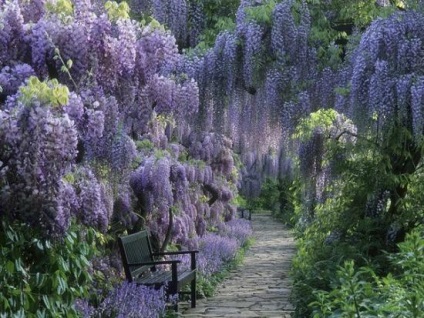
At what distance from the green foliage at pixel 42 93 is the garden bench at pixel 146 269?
353cm

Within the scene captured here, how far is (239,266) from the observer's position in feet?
42.1

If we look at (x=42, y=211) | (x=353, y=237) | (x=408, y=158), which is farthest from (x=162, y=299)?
(x=42, y=211)

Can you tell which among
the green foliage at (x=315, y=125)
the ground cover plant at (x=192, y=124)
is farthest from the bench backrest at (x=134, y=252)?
the green foliage at (x=315, y=125)

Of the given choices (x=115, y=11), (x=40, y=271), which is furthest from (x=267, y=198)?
(x=40, y=271)

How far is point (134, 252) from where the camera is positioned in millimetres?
8227

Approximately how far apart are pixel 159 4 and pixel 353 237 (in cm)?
275

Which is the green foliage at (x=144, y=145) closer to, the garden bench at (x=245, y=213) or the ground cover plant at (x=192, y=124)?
the ground cover plant at (x=192, y=124)

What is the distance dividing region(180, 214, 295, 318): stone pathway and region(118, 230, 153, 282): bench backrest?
67 centimetres

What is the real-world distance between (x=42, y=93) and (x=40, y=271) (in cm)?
145

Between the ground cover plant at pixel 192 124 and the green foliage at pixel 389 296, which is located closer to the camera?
the green foliage at pixel 389 296

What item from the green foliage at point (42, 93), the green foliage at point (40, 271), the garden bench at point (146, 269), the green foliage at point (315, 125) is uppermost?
the green foliage at point (42, 93)

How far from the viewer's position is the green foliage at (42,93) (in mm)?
4168

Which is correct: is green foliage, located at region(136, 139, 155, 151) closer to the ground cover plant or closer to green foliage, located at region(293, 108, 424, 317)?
the ground cover plant

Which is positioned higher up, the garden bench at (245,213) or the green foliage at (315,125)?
the green foliage at (315,125)
